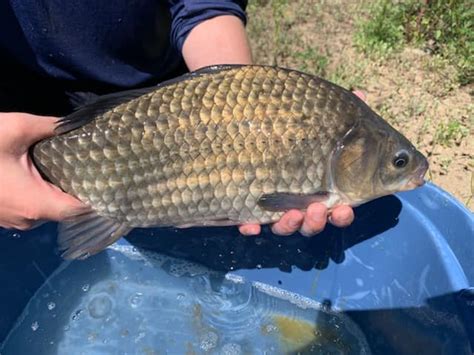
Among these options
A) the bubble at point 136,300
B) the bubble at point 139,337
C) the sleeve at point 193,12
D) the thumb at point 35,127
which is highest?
the sleeve at point 193,12

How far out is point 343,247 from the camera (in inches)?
84.8

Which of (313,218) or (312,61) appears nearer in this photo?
(313,218)

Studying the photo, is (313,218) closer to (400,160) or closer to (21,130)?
(400,160)

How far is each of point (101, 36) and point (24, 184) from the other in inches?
23.3

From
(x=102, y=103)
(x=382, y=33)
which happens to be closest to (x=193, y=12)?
(x=102, y=103)

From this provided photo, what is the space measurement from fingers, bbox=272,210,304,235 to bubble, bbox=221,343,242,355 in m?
0.67

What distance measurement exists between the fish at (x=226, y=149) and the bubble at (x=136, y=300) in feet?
2.57

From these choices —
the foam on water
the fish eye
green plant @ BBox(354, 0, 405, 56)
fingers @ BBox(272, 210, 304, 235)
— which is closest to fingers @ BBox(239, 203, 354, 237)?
fingers @ BBox(272, 210, 304, 235)

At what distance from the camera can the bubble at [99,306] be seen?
2.33 metres

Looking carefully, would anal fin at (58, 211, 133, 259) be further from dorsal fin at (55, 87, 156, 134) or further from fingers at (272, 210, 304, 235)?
fingers at (272, 210, 304, 235)

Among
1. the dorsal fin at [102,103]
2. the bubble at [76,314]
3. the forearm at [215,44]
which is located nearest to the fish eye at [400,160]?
the dorsal fin at [102,103]

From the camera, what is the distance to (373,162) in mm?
1637

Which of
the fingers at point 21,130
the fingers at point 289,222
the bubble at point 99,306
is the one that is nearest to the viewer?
the fingers at point 21,130

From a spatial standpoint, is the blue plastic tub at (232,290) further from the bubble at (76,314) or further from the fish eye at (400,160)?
the fish eye at (400,160)
